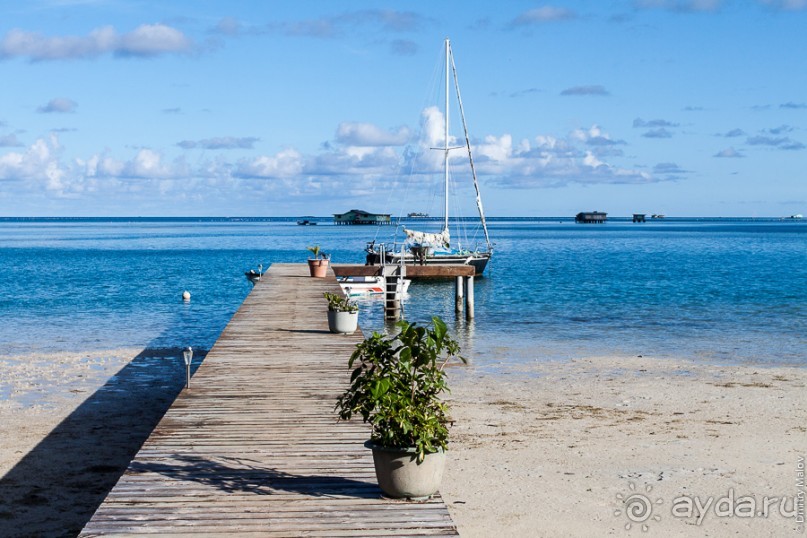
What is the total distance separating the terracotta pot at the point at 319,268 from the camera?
101ft

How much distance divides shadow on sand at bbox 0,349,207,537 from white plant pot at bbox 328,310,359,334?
11.7 ft

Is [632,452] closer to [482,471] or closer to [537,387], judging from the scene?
[482,471]

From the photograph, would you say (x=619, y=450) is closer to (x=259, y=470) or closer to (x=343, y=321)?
(x=259, y=470)

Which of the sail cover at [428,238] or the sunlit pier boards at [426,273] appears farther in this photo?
the sail cover at [428,238]

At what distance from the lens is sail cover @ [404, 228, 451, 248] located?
50375mm

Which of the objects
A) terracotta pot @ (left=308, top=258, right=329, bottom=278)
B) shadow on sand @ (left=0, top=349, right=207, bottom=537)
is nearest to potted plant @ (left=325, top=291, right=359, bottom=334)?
shadow on sand @ (left=0, top=349, right=207, bottom=537)

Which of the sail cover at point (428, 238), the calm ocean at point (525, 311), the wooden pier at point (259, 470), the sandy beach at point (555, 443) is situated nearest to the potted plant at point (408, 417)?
the wooden pier at point (259, 470)

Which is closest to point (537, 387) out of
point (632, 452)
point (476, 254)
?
point (632, 452)

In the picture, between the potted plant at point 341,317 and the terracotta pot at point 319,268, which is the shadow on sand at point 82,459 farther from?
the terracotta pot at point 319,268

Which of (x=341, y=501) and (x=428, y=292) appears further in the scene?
(x=428, y=292)

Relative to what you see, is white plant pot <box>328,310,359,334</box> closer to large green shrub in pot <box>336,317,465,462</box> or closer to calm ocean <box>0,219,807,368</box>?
calm ocean <box>0,219,807,368</box>

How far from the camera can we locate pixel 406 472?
7.32 metres

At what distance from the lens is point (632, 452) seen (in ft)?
41.7

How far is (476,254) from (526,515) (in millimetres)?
40087
